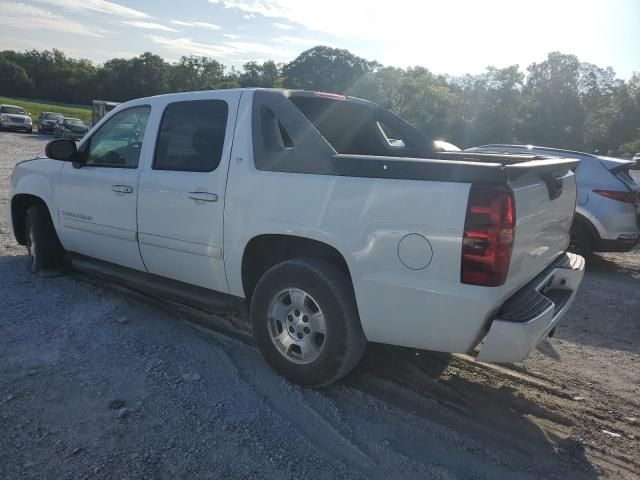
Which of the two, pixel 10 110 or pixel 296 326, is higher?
pixel 296 326

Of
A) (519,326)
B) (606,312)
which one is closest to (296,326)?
(519,326)

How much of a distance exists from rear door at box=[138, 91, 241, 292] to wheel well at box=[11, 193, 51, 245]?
221 cm

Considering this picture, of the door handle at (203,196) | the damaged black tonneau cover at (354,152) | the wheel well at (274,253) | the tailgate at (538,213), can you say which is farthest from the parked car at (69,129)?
the tailgate at (538,213)

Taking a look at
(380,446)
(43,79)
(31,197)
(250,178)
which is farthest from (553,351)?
(43,79)

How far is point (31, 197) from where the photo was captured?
5.61m

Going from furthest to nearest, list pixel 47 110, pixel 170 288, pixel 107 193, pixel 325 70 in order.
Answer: pixel 325 70 → pixel 47 110 → pixel 107 193 → pixel 170 288

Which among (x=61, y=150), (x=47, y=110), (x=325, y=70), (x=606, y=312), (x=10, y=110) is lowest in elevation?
(x=47, y=110)

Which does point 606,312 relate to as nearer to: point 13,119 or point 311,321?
point 311,321

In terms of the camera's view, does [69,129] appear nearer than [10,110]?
Yes

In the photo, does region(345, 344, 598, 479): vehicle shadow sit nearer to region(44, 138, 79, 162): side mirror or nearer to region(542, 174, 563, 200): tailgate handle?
region(542, 174, 563, 200): tailgate handle

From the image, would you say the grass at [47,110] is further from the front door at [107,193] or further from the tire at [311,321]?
the tire at [311,321]

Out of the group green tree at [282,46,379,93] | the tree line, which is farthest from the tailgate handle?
green tree at [282,46,379,93]

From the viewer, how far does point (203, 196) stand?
3734 millimetres

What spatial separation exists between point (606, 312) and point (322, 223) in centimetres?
386
